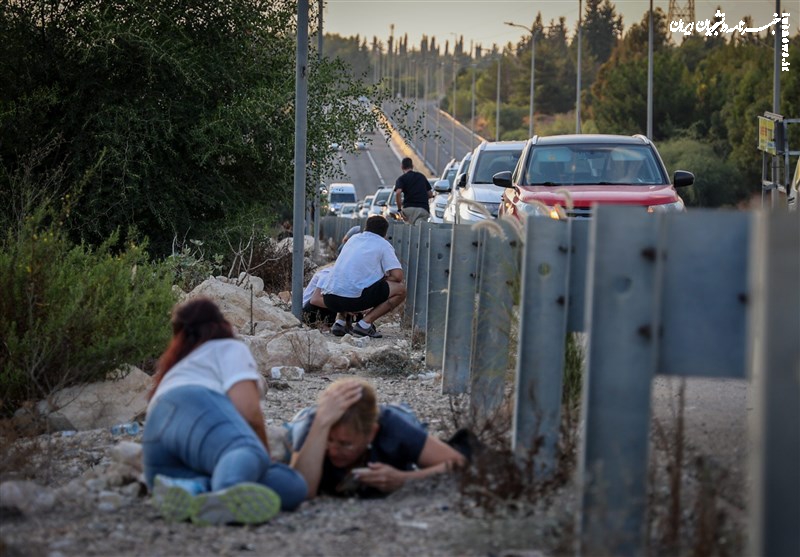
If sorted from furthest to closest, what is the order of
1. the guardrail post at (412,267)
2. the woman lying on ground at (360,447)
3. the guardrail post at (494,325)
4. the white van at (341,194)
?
the white van at (341,194) → the guardrail post at (412,267) → the guardrail post at (494,325) → the woman lying on ground at (360,447)

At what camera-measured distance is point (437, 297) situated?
37.2ft

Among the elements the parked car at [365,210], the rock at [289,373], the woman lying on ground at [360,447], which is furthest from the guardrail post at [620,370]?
the parked car at [365,210]

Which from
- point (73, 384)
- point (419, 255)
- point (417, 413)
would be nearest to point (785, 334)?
point (417, 413)

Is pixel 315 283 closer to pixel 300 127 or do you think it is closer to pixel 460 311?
pixel 300 127

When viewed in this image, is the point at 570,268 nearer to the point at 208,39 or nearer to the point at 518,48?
the point at 208,39

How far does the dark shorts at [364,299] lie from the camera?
14.4m

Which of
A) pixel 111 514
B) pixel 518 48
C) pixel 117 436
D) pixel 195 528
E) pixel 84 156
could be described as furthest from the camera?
pixel 518 48

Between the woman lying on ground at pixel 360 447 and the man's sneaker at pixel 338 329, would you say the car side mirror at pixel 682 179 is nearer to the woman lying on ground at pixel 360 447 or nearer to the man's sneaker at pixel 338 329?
the man's sneaker at pixel 338 329

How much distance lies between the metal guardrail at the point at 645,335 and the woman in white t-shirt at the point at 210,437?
1.09 metres

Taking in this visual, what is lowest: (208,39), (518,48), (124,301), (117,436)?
(117,436)

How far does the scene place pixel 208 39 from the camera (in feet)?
66.8

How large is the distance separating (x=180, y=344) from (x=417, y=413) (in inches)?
104

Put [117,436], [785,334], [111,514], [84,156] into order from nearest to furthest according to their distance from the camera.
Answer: [785,334]
[111,514]
[117,436]
[84,156]

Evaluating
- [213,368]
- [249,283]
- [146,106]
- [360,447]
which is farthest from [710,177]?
[213,368]
